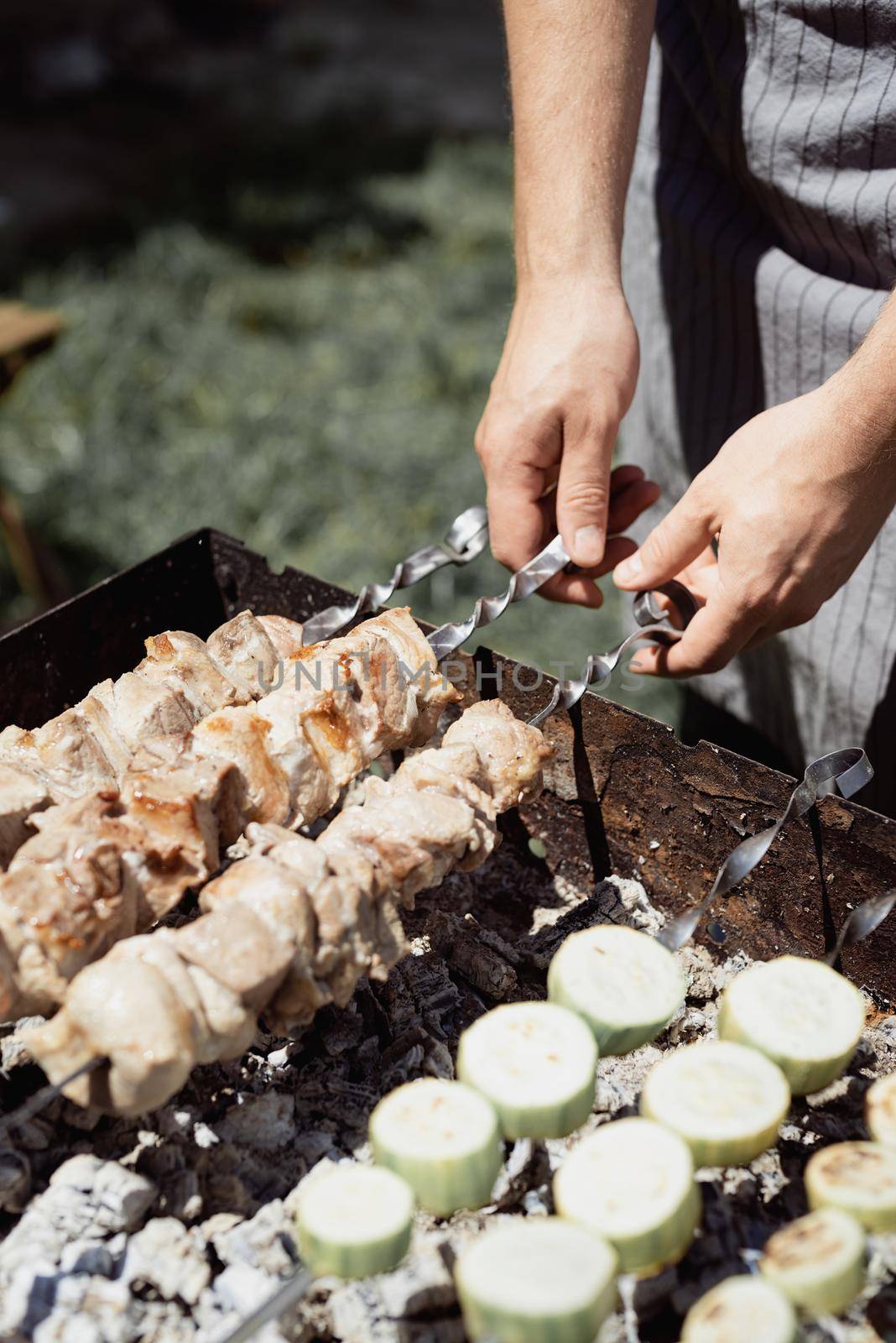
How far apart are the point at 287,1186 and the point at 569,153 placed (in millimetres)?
2022

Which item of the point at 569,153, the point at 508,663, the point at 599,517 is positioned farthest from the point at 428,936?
the point at 569,153

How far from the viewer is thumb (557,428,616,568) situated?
2320 mm

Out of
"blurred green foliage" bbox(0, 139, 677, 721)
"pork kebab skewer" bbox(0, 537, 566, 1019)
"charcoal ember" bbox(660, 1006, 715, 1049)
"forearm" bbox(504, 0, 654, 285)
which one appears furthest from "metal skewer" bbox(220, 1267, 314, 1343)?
"blurred green foliage" bbox(0, 139, 677, 721)

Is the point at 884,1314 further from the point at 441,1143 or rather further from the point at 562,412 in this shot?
the point at 562,412

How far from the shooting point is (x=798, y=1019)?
1.61 m

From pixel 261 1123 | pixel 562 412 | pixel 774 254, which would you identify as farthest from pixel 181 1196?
pixel 774 254

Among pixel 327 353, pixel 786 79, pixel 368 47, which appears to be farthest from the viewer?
pixel 368 47

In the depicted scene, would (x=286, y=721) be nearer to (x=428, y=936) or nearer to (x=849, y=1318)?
(x=428, y=936)

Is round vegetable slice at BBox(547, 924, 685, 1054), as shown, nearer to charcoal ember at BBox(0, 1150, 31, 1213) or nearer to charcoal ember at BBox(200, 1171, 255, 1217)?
charcoal ember at BBox(200, 1171, 255, 1217)

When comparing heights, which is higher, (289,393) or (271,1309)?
(271,1309)

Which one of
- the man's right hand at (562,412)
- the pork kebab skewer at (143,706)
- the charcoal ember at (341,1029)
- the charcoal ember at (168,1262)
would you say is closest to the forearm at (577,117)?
the man's right hand at (562,412)

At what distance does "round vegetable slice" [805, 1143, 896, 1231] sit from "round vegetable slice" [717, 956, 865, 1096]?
0.11 m

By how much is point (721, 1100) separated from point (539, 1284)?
1.17 feet

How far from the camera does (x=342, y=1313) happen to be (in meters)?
1.53
